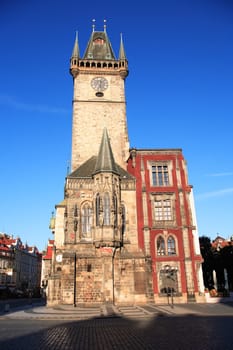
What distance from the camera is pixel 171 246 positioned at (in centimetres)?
3178

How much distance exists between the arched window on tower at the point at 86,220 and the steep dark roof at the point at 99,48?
961 inches

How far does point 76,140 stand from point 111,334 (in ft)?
95.9

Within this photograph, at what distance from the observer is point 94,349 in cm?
1017

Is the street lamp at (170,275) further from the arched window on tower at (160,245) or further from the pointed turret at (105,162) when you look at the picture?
the pointed turret at (105,162)

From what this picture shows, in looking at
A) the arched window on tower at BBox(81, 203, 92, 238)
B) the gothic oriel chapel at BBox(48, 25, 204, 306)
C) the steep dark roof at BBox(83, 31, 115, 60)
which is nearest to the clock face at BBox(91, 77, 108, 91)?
the steep dark roof at BBox(83, 31, 115, 60)

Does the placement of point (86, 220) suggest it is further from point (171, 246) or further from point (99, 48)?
point (99, 48)

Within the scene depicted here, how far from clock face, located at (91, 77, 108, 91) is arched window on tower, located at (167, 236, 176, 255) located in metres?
23.5

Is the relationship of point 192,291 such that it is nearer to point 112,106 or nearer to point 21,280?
point 112,106

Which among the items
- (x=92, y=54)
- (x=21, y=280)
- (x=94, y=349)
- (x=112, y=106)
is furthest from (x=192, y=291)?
(x=21, y=280)

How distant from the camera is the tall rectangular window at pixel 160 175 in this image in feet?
113

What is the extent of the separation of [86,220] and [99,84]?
21.3m

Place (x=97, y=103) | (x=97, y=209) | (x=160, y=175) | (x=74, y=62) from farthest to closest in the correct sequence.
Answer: (x=74, y=62), (x=97, y=103), (x=160, y=175), (x=97, y=209)

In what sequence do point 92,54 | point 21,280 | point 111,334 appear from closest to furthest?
1. point 111,334
2. point 92,54
3. point 21,280

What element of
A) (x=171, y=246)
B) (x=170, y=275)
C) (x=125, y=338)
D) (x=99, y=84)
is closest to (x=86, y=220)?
(x=171, y=246)
